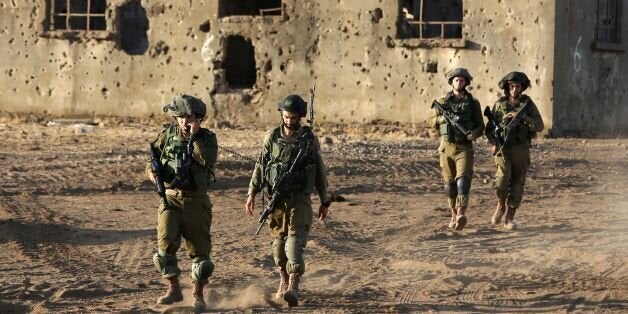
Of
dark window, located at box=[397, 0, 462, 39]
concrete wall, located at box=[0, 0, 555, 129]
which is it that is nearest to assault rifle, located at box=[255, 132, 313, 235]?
concrete wall, located at box=[0, 0, 555, 129]

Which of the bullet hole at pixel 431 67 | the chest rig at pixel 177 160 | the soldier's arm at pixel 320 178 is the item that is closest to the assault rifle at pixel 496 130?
the soldier's arm at pixel 320 178

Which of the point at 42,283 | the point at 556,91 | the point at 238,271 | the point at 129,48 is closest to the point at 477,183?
the point at 556,91

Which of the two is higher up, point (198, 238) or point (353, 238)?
point (198, 238)

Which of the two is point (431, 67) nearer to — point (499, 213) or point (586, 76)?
point (586, 76)

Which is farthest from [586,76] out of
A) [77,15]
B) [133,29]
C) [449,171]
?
[449,171]

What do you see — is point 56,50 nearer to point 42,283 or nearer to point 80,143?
point 80,143

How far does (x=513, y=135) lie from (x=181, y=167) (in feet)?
15.8

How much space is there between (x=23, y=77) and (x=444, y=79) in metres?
7.91

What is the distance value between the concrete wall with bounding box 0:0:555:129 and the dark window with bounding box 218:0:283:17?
58 centimetres

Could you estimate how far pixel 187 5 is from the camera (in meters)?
22.6

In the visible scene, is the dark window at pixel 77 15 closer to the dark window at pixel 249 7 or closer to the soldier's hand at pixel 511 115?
the dark window at pixel 249 7

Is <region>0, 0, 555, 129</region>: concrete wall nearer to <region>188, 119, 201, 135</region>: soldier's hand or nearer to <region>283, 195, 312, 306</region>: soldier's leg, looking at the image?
<region>283, 195, 312, 306</region>: soldier's leg

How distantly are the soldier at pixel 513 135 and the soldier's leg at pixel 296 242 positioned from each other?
388cm

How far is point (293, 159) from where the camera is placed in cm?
881
